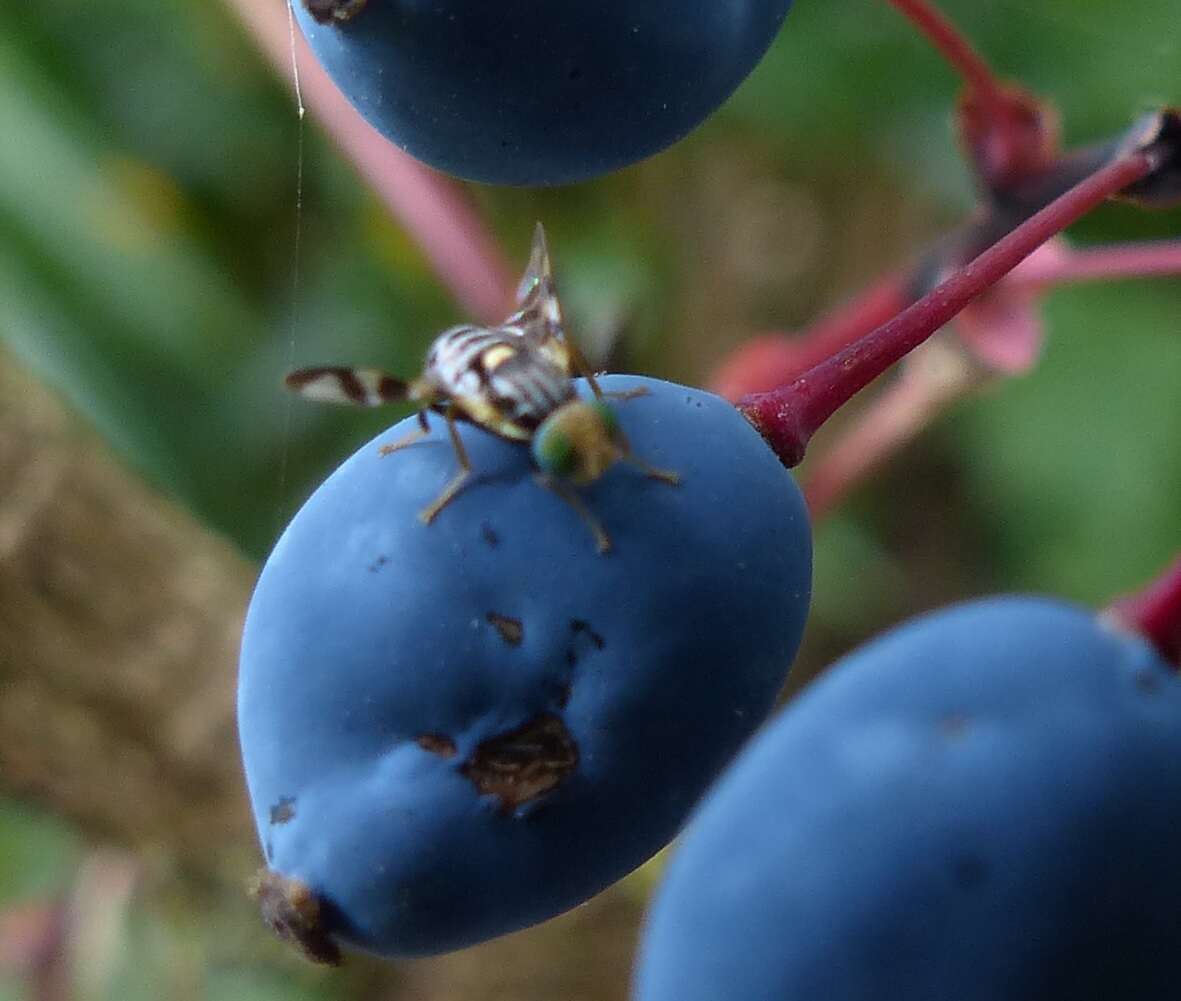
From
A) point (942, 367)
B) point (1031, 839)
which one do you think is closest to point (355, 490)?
point (1031, 839)

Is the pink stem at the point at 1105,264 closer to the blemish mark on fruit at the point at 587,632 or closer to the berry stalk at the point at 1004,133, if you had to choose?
the berry stalk at the point at 1004,133

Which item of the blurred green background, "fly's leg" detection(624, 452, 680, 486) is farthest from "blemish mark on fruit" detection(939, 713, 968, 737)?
the blurred green background

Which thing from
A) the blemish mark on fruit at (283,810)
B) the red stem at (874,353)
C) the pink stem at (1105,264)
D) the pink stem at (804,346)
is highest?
the blemish mark on fruit at (283,810)

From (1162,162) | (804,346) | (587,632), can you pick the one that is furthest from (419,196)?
(587,632)

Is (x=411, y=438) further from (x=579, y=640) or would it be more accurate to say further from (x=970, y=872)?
(x=970, y=872)

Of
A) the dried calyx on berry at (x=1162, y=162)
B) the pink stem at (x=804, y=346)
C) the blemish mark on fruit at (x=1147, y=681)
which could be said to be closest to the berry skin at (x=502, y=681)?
the blemish mark on fruit at (x=1147, y=681)

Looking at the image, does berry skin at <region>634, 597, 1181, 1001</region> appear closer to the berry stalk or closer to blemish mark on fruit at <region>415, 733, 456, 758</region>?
blemish mark on fruit at <region>415, 733, 456, 758</region>
